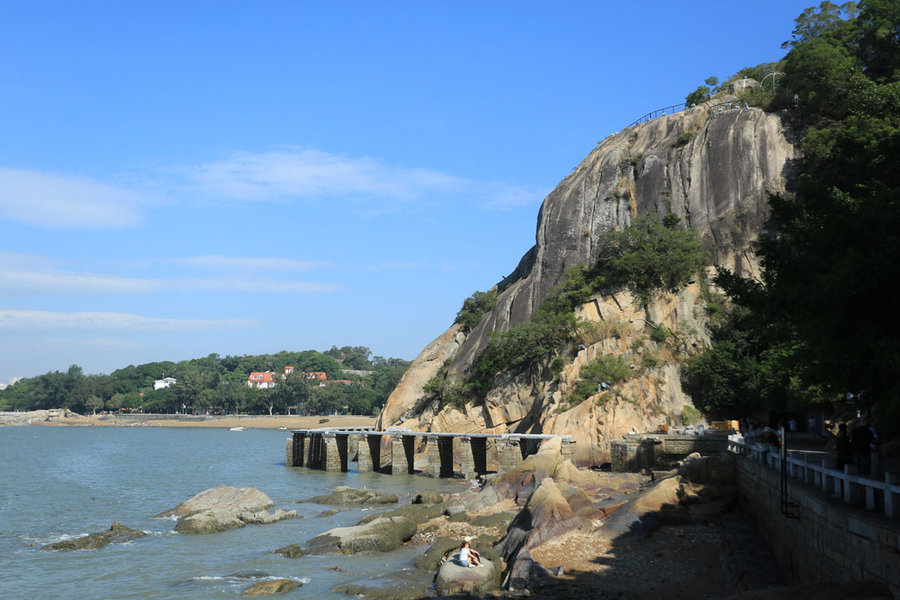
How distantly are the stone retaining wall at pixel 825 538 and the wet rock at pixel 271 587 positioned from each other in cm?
1413

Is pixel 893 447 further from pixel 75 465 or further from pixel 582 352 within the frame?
pixel 75 465

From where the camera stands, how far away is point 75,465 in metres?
76.1

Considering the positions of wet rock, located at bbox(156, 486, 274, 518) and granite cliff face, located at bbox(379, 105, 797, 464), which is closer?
wet rock, located at bbox(156, 486, 274, 518)

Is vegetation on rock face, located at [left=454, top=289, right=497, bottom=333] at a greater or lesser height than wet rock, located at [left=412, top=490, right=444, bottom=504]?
greater

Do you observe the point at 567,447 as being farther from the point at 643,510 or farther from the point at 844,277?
the point at 844,277

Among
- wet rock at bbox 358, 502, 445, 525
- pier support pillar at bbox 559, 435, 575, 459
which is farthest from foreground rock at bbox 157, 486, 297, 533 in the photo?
pier support pillar at bbox 559, 435, 575, 459

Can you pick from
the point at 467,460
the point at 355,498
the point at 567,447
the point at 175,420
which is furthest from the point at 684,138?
the point at 175,420

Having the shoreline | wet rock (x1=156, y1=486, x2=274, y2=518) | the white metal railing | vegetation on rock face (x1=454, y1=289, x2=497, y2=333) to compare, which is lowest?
the shoreline

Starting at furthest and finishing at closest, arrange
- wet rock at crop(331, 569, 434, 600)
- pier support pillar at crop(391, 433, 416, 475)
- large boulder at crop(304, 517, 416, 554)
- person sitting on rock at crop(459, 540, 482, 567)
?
pier support pillar at crop(391, 433, 416, 475), large boulder at crop(304, 517, 416, 554), person sitting on rock at crop(459, 540, 482, 567), wet rock at crop(331, 569, 434, 600)

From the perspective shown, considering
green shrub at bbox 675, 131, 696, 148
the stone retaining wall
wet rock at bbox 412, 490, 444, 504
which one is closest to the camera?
the stone retaining wall

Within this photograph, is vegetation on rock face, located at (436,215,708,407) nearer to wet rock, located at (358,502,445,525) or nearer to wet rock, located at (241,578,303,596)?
wet rock, located at (358,502,445,525)

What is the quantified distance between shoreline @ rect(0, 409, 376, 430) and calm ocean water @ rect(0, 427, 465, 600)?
8291 centimetres

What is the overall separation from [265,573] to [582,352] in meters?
36.8

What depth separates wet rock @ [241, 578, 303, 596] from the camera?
79.3 feet
